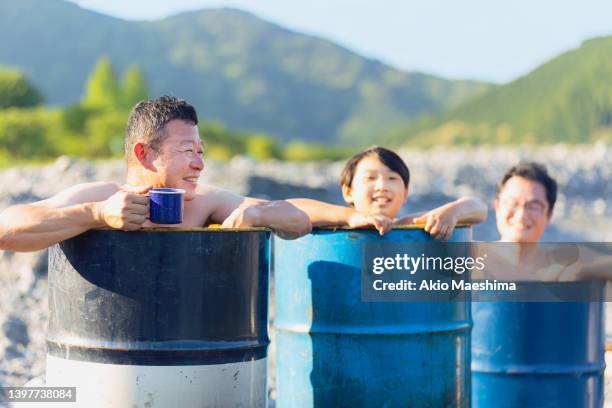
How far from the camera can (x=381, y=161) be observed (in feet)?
14.0

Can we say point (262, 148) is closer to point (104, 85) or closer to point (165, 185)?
point (104, 85)

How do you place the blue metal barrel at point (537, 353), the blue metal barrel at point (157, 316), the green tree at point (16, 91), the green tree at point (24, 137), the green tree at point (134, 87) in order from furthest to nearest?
the green tree at point (134, 87) → the green tree at point (16, 91) → the green tree at point (24, 137) → the blue metal barrel at point (537, 353) → the blue metal barrel at point (157, 316)

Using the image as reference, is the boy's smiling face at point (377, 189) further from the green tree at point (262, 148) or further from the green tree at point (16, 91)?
the green tree at point (16, 91)

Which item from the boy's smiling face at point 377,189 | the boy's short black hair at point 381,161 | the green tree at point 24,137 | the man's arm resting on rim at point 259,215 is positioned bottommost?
the man's arm resting on rim at point 259,215

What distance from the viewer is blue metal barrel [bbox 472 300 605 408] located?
14.3ft

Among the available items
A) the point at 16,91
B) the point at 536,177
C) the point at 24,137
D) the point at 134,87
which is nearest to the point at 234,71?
the point at 134,87

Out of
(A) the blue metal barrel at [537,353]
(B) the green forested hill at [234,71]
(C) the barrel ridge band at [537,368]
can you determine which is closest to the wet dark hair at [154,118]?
(A) the blue metal barrel at [537,353]

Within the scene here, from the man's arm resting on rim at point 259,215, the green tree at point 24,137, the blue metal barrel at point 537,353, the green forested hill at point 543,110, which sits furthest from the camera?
the green forested hill at point 543,110

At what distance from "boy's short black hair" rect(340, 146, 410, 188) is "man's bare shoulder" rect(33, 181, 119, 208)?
3.34 ft

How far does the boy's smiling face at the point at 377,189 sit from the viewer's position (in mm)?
4234

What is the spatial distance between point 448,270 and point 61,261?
1402 millimetres

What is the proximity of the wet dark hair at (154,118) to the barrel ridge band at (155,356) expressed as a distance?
79 cm

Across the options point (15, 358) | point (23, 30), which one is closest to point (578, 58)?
point (15, 358)

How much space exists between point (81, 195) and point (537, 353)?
200 cm
